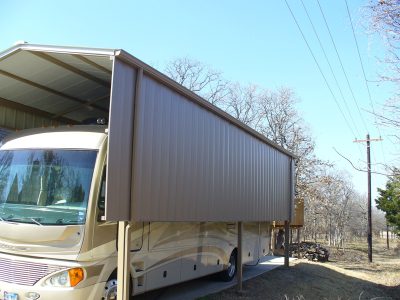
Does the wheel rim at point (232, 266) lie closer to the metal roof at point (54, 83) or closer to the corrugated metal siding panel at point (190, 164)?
the corrugated metal siding panel at point (190, 164)

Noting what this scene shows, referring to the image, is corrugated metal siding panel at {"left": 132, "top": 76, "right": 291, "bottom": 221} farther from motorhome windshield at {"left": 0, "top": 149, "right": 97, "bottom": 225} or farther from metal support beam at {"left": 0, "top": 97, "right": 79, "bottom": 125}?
metal support beam at {"left": 0, "top": 97, "right": 79, "bottom": 125}

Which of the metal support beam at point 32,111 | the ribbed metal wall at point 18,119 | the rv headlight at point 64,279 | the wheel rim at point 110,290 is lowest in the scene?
the wheel rim at point 110,290

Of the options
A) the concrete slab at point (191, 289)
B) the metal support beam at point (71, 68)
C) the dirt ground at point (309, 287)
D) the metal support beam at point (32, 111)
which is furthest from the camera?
the dirt ground at point (309, 287)

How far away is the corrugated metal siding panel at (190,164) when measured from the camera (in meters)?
6.75

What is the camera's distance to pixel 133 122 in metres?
6.43

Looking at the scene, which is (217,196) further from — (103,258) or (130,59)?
(130,59)

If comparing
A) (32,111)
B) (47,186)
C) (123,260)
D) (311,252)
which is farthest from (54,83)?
(311,252)

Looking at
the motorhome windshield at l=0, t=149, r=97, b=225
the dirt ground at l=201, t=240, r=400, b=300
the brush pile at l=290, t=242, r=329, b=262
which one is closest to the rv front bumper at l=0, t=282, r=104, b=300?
the motorhome windshield at l=0, t=149, r=97, b=225

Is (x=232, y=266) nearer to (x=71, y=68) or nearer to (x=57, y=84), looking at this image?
(x=57, y=84)

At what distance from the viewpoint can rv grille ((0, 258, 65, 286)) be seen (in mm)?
6105

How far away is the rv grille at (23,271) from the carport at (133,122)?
1.00 m

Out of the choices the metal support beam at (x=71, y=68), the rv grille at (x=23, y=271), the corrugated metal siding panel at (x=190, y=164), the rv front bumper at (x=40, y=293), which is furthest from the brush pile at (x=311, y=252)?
the rv grille at (x=23, y=271)

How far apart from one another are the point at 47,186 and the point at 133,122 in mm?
1583

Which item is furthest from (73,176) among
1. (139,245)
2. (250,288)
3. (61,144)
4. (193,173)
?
(250,288)
